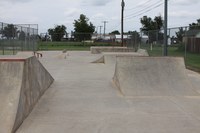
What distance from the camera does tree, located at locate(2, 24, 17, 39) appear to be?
2844 cm

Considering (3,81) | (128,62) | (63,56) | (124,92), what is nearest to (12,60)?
(3,81)

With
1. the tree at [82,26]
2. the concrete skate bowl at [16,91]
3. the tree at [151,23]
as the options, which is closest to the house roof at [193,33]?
the concrete skate bowl at [16,91]

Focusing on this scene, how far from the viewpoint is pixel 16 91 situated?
7.86m

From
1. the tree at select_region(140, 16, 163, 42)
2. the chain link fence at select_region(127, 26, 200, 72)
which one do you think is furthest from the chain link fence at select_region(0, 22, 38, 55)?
the tree at select_region(140, 16, 163, 42)

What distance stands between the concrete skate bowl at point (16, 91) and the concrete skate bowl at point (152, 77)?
292 centimetres

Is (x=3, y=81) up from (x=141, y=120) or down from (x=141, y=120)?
up

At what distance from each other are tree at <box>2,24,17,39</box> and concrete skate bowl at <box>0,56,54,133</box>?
64.1ft

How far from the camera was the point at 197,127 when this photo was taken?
7.29 m

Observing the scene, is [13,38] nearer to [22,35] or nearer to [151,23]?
[22,35]

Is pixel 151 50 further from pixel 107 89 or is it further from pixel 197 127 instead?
pixel 197 127

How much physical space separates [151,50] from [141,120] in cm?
2513

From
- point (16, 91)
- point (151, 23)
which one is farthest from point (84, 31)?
point (16, 91)

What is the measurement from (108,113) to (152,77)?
12.2 feet

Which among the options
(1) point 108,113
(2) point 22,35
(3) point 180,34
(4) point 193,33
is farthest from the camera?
(2) point 22,35
